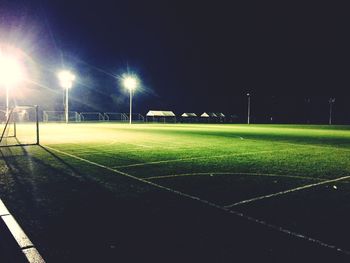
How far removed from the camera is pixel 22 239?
4.07 m

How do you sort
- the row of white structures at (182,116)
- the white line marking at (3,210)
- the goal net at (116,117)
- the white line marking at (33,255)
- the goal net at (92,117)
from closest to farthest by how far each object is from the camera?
the white line marking at (33,255) < the white line marking at (3,210) < the goal net at (92,117) < the goal net at (116,117) < the row of white structures at (182,116)

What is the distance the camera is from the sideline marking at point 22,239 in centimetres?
360

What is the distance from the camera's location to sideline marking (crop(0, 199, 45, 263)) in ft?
11.8

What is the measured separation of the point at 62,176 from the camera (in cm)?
800

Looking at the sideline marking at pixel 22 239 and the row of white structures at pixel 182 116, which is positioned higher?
the row of white structures at pixel 182 116

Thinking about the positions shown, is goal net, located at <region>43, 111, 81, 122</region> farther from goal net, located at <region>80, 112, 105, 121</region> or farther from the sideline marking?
the sideline marking

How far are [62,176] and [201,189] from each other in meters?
3.71

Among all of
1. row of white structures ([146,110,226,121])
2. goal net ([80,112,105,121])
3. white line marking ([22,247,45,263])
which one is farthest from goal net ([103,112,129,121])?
white line marking ([22,247,45,263])

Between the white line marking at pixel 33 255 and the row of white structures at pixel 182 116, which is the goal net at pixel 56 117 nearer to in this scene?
the row of white structures at pixel 182 116

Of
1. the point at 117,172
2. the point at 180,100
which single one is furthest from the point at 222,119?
the point at 117,172

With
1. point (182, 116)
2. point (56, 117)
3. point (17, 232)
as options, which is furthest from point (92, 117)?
point (17, 232)

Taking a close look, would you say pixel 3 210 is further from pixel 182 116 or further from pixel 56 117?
pixel 182 116

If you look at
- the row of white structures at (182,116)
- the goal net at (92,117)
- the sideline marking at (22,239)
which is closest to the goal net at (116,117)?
the goal net at (92,117)

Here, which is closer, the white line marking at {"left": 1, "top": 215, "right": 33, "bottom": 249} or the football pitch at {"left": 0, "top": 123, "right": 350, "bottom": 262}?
the football pitch at {"left": 0, "top": 123, "right": 350, "bottom": 262}
